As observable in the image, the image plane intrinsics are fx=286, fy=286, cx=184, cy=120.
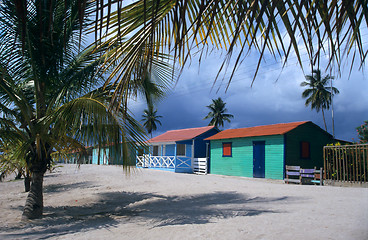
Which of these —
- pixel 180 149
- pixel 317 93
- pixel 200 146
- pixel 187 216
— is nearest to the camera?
pixel 187 216

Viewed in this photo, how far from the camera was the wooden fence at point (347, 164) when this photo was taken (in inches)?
473

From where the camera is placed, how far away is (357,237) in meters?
3.98

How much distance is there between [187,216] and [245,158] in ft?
43.7

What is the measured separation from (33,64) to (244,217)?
5739mm

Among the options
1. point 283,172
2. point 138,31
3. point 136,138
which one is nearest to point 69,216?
point 136,138

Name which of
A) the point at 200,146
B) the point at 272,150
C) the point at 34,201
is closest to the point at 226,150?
the point at 272,150

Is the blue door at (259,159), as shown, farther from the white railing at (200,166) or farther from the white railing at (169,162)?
the white railing at (169,162)

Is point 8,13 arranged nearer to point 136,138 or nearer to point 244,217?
point 136,138

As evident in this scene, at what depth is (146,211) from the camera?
784 centimetres

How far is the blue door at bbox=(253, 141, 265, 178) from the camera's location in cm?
1827

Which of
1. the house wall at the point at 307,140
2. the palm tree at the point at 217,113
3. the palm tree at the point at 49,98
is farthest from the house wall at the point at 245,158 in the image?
the palm tree at the point at 217,113

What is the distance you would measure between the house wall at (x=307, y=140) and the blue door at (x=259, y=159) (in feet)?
5.42

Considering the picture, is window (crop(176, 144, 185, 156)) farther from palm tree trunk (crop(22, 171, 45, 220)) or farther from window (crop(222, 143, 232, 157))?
palm tree trunk (crop(22, 171, 45, 220))

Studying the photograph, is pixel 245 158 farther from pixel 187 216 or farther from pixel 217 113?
pixel 217 113
